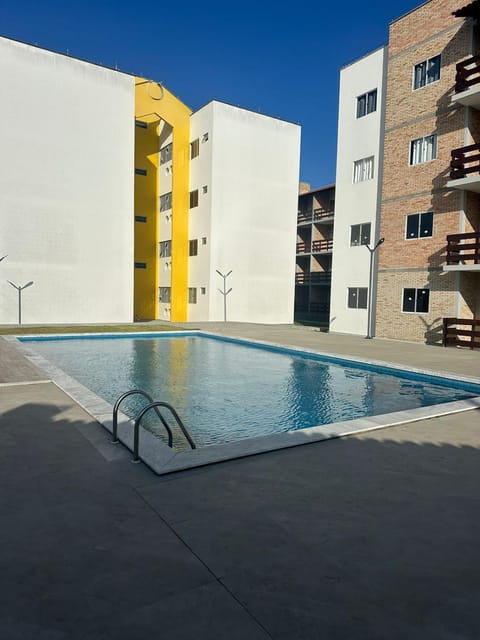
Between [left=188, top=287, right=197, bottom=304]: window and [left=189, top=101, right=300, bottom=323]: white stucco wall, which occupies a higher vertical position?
[left=189, top=101, right=300, bottom=323]: white stucco wall

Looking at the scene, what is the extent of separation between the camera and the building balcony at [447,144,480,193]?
1816cm

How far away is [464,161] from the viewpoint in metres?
18.7

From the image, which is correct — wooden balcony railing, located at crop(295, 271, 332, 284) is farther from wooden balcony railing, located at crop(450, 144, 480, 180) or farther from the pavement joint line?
the pavement joint line

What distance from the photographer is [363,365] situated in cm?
1455

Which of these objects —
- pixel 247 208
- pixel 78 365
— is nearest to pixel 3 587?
pixel 78 365

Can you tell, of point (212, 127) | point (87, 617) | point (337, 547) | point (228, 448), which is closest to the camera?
point (87, 617)

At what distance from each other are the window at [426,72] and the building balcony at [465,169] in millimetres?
4072

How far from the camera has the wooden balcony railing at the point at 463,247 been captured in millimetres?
18344

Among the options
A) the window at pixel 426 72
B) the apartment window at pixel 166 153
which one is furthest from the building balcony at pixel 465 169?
the apartment window at pixel 166 153

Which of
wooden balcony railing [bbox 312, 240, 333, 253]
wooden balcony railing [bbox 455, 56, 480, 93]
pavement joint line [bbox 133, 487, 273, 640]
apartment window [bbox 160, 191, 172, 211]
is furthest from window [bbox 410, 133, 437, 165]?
pavement joint line [bbox 133, 487, 273, 640]

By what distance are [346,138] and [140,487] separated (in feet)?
80.1

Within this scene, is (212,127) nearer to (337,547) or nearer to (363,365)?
(363,365)

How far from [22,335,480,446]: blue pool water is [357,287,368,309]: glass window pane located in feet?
26.1

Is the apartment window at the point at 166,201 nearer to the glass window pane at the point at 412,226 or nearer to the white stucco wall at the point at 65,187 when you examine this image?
the white stucco wall at the point at 65,187
